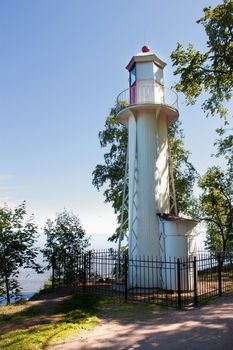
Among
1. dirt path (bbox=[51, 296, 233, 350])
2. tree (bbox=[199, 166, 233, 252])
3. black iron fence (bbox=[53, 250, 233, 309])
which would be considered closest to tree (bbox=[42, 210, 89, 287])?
black iron fence (bbox=[53, 250, 233, 309])

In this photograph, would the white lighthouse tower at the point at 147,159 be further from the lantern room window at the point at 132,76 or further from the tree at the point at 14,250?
the tree at the point at 14,250

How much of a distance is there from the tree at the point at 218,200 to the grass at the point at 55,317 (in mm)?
17405

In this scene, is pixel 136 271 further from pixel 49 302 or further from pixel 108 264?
pixel 49 302

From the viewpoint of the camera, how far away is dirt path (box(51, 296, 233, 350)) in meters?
7.01

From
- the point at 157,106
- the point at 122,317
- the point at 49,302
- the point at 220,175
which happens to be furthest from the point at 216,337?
the point at 220,175

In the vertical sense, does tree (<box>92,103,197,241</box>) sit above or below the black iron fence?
above

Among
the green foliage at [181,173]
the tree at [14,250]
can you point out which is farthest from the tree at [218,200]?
the tree at [14,250]

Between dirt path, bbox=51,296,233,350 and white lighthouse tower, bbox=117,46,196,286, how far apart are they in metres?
5.91

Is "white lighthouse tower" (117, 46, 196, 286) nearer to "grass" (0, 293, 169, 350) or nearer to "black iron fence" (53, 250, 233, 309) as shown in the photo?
"black iron fence" (53, 250, 233, 309)

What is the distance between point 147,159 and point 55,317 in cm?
888

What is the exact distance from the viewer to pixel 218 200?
2850cm

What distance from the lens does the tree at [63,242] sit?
17.0 meters

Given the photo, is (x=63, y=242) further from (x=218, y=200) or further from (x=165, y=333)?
(x=218, y=200)

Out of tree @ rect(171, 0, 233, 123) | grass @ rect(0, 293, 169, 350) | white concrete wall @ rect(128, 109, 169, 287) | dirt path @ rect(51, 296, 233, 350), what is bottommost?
grass @ rect(0, 293, 169, 350)
